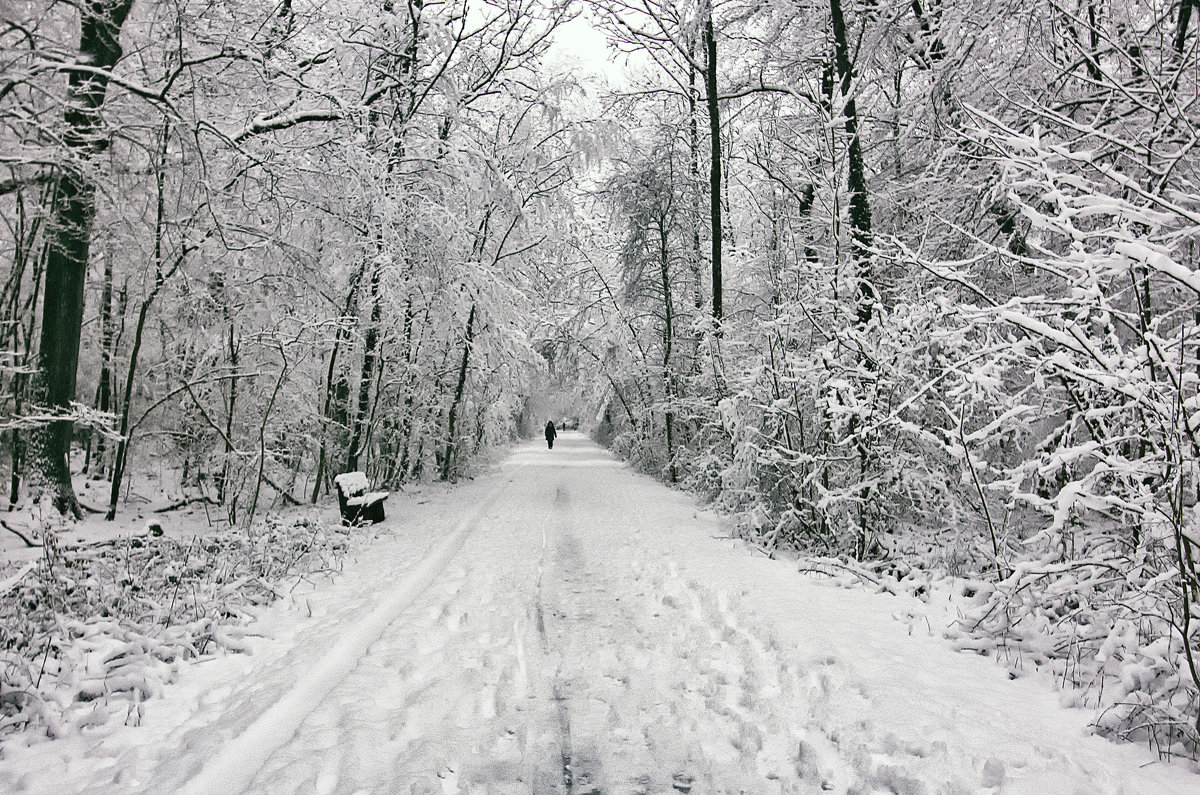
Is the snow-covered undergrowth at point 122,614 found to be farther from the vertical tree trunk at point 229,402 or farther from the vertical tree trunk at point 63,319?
the vertical tree trunk at point 63,319

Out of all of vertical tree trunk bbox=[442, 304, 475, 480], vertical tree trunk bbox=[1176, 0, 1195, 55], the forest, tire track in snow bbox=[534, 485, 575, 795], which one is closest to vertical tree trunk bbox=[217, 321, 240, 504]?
the forest

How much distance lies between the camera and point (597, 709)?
11.7ft

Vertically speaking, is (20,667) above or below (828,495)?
below

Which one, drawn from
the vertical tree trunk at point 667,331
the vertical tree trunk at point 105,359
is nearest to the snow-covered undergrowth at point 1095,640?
the vertical tree trunk at point 667,331

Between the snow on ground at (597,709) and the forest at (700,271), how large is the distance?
1.70 feet

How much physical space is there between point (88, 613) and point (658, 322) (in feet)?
57.6

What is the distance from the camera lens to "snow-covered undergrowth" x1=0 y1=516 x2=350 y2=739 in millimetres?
3576

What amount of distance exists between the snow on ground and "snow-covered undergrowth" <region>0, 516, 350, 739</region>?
0.65 feet

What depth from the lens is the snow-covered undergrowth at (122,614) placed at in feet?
11.7

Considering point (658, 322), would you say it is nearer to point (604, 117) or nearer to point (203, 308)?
point (604, 117)

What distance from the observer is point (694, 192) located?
60.6 feet

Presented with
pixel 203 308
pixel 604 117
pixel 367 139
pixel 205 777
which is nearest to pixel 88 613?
pixel 205 777

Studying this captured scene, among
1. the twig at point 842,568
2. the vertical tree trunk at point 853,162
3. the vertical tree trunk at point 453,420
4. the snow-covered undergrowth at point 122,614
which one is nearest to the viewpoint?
the snow-covered undergrowth at point 122,614

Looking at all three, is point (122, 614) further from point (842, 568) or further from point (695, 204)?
point (695, 204)
